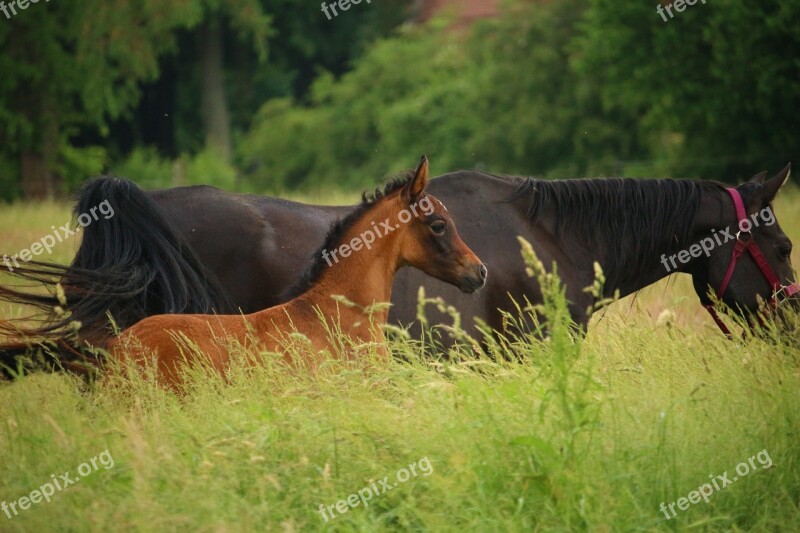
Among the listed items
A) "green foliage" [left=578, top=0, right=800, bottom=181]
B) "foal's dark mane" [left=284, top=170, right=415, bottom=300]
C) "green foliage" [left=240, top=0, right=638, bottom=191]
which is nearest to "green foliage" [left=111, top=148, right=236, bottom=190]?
"green foliage" [left=240, top=0, right=638, bottom=191]

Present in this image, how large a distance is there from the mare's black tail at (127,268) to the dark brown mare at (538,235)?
0.63 ft

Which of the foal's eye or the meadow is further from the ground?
the foal's eye

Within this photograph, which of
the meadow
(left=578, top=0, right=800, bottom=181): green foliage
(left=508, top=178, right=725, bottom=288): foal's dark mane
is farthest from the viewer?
(left=578, top=0, right=800, bottom=181): green foliage

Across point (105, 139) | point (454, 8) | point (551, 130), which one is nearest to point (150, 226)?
point (551, 130)

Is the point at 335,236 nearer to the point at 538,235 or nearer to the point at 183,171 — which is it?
the point at 538,235

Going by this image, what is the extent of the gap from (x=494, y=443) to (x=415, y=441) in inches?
12.4

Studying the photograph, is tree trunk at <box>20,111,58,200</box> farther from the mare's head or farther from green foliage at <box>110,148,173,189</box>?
the mare's head

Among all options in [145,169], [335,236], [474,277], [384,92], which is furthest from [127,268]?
[384,92]

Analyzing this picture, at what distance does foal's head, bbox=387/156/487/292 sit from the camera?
18.2 feet

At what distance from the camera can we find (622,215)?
659 cm

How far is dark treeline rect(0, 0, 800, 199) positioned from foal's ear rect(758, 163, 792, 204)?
14.5 m

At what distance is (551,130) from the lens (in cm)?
2855

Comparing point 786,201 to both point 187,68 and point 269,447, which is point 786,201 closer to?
point 269,447

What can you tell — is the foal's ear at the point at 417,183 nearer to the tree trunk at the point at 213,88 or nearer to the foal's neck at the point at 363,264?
the foal's neck at the point at 363,264
